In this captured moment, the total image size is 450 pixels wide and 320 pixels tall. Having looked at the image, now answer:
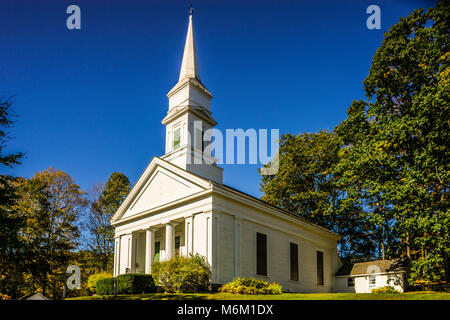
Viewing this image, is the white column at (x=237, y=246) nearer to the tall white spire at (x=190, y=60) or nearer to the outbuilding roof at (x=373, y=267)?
the outbuilding roof at (x=373, y=267)

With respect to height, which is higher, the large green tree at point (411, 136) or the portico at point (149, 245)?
the large green tree at point (411, 136)

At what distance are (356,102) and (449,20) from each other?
7542mm

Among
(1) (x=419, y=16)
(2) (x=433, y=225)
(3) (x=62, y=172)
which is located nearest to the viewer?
(2) (x=433, y=225)

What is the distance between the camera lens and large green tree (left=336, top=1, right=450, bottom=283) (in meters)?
20.5

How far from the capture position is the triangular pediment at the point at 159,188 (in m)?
25.3

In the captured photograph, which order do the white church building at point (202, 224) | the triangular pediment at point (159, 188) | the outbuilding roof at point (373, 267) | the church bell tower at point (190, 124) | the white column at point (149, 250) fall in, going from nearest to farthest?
the white church building at point (202, 224)
the triangular pediment at point (159, 188)
the white column at point (149, 250)
the outbuilding roof at point (373, 267)
the church bell tower at point (190, 124)

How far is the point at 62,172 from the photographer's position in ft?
129

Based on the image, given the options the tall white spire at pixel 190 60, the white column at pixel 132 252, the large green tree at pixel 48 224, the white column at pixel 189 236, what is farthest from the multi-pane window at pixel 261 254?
the large green tree at pixel 48 224

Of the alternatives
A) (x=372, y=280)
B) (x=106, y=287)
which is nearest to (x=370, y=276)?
(x=372, y=280)

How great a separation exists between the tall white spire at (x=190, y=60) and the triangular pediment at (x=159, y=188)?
1018 centimetres

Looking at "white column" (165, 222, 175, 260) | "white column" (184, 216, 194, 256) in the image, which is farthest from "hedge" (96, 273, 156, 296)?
"white column" (184, 216, 194, 256)

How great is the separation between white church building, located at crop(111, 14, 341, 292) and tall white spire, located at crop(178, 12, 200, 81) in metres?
0.11
